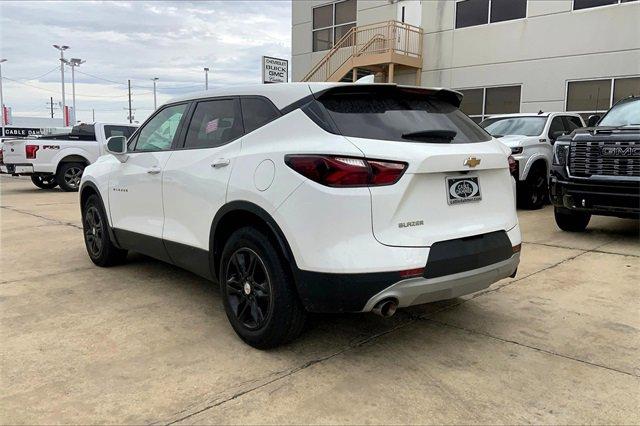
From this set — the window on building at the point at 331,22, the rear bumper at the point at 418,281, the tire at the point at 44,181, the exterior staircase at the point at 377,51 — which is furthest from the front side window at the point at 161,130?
the window on building at the point at 331,22

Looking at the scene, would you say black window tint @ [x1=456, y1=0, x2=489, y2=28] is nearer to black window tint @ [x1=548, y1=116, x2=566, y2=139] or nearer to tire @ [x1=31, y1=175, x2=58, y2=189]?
black window tint @ [x1=548, y1=116, x2=566, y2=139]

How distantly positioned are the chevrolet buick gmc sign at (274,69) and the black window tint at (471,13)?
7.39 metres

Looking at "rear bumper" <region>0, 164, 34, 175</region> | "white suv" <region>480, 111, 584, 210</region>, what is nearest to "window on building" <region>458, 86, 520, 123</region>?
"white suv" <region>480, 111, 584, 210</region>

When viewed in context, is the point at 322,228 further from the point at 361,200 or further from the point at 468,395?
the point at 468,395

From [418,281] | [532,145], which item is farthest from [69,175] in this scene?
[418,281]

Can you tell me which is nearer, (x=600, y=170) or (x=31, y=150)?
(x=600, y=170)

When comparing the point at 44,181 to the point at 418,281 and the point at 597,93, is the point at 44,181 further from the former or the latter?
the point at 418,281

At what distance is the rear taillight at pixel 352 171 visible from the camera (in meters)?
2.95

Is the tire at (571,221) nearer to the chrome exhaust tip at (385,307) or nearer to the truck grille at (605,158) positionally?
the truck grille at (605,158)

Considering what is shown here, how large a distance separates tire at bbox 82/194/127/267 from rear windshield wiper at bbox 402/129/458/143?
3.53 m

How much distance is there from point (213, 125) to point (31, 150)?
12.2 m

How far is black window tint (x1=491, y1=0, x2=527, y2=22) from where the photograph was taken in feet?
46.9

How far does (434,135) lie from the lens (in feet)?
10.9

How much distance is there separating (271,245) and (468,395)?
1431 millimetres
